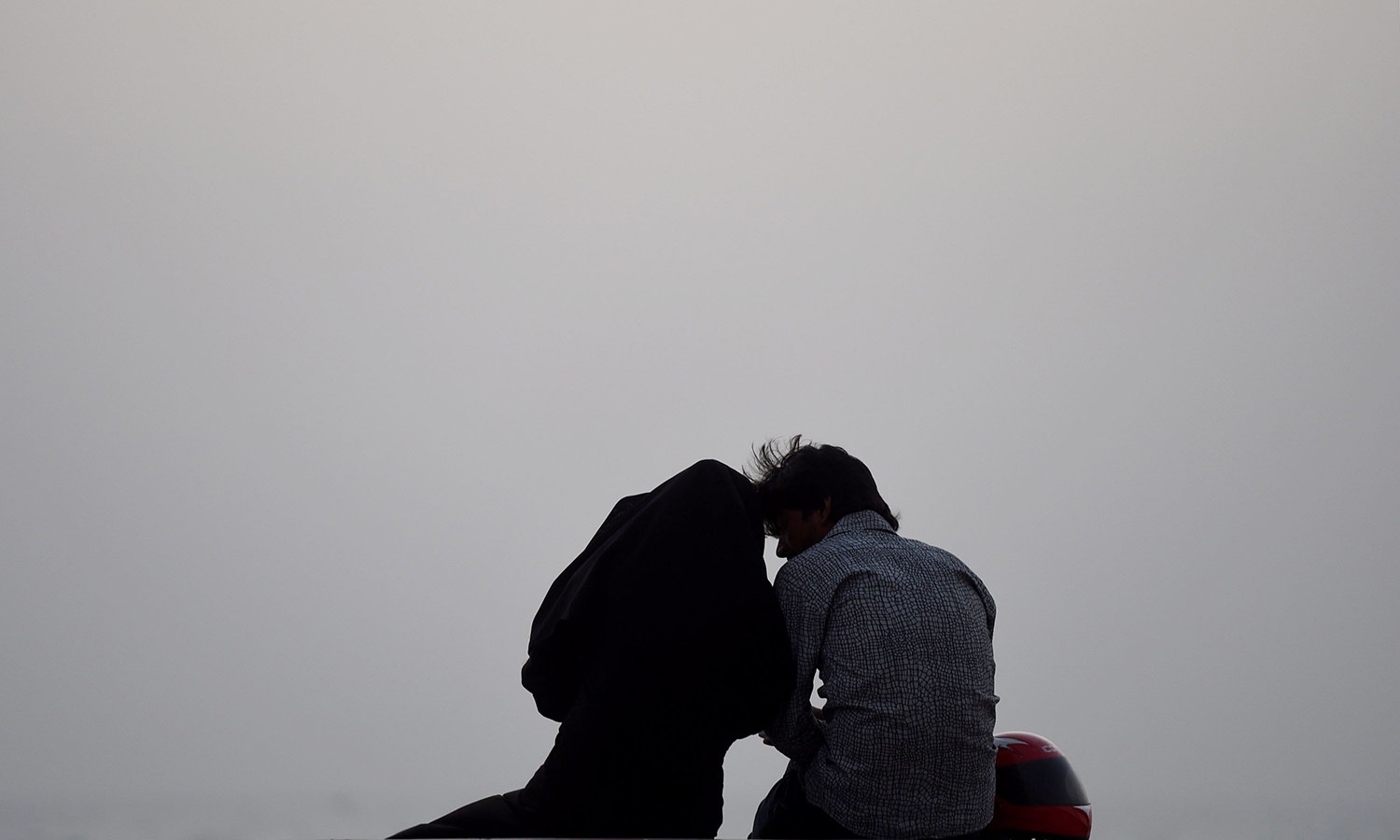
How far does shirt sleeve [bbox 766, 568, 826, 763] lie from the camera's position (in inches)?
88.5

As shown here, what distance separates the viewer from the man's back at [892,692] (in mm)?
2152

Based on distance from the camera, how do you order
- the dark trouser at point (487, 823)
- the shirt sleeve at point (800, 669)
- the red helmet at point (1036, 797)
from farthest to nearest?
1. the red helmet at point (1036, 797)
2. the shirt sleeve at point (800, 669)
3. the dark trouser at point (487, 823)

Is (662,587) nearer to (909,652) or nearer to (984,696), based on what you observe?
(909,652)

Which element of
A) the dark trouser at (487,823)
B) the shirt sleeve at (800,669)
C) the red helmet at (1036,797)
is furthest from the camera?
the red helmet at (1036,797)

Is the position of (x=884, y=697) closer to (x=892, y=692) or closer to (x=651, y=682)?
(x=892, y=692)

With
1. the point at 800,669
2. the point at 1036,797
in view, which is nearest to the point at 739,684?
the point at 800,669

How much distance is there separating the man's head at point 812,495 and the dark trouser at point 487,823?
2.46 ft

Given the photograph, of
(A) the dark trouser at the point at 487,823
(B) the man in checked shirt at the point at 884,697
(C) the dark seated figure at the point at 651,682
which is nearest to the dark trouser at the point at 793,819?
(B) the man in checked shirt at the point at 884,697

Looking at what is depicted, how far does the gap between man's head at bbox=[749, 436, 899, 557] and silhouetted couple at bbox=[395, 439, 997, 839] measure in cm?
18

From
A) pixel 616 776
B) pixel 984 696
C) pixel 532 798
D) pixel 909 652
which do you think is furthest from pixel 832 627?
pixel 532 798

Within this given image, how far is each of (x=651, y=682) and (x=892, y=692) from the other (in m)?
0.42

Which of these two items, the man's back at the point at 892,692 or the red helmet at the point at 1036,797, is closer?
the man's back at the point at 892,692

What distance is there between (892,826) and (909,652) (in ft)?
0.98

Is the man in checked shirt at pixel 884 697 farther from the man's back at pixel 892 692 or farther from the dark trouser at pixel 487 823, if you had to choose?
the dark trouser at pixel 487 823
